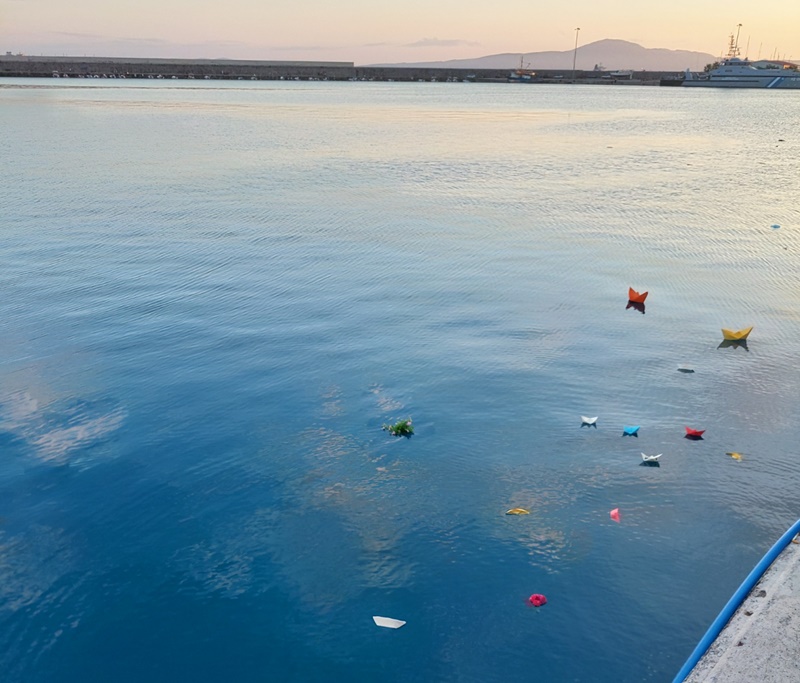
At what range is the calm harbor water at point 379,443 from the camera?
15.4ft

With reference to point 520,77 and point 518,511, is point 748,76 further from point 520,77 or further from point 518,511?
point 518,511

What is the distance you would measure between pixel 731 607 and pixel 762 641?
0.37m

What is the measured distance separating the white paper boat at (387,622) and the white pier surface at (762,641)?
1.67 m

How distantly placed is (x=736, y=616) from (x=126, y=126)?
4092 cm

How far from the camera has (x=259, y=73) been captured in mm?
146750

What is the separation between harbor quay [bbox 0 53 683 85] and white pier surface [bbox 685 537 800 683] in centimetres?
14207

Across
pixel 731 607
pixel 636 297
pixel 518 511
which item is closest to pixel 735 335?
pixel 636 297

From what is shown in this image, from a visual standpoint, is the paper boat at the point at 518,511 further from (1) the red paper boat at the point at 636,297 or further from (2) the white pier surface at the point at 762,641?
(1) the red paper boat at the point at 636,297

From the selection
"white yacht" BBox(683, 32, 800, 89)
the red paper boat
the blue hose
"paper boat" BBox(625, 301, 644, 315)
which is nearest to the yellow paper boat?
"paper boat" BBox(625, 301, 644, 315)

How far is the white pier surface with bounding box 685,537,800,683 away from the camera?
3814 millimetres

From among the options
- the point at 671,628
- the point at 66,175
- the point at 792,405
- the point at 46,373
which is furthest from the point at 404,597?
the point at 66,175

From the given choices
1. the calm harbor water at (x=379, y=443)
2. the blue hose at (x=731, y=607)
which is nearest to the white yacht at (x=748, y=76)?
the calm harbor water at (x=379, y=443)

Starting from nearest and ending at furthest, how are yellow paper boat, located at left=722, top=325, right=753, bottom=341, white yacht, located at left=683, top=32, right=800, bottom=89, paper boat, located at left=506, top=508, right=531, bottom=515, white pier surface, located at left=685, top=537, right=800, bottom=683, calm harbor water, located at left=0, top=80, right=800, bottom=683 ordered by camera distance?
white pier surface, located at left=685, top=537, right=800, bottom=683
calm harbor water, located at left=0, top=80, right=800, bottom=683
paper boat, located at left=506, top=508, right=531, bottom=515
yellow paper boat, located at left=722, top=325, right=753, bottom=341
white yacht, located at left=683, top=32, right=800, bottom=89

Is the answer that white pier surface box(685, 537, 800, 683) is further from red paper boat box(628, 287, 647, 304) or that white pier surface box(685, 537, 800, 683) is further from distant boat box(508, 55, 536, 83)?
distant boat box(508, 55, 536, 83)
